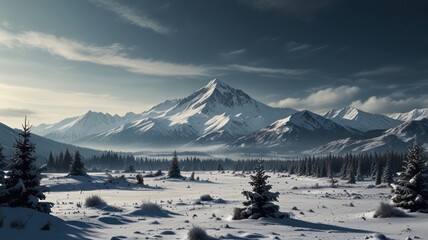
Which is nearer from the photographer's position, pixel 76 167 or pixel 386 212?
pixel 386 212

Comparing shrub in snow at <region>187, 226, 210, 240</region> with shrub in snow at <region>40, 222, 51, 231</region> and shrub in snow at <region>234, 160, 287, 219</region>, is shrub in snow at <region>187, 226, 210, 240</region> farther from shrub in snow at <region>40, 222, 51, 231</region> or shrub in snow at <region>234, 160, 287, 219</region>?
shrub in snow at <region>234, 160, 287, 219</region>

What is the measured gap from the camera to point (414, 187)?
108ft

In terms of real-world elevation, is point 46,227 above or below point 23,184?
below

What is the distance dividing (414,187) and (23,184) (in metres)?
29.9

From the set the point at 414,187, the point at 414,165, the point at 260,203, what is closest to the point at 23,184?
the point at 260,203

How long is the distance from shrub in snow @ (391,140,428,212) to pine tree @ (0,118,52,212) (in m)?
27.1

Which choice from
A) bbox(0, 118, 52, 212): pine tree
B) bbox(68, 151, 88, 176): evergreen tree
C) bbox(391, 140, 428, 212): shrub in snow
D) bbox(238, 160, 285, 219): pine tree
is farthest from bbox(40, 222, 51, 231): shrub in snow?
bbox(68, 151, 88, 176): evergreen tree

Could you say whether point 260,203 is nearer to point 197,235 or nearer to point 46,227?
point 197,235

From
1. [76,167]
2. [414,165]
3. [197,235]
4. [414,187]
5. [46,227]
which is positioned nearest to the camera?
[46,227]

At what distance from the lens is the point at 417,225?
24469mm

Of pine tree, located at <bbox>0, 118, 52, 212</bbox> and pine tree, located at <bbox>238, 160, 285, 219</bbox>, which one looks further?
pine tree, located at <bbox>238, 160, 285, 219</bbox>

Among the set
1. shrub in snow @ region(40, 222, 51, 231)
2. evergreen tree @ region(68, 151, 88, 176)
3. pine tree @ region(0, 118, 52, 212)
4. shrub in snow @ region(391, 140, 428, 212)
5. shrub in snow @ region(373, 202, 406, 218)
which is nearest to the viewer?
shrub in snow @ region(40, 222, 51, 231)

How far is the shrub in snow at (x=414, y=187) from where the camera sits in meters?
32.0

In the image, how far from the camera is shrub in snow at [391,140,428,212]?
1258 inches
